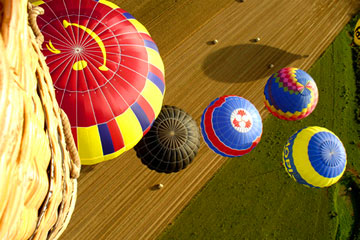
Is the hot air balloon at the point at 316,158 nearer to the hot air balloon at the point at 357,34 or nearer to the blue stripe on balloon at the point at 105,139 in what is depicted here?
the hot air balloon at the point at 357,34

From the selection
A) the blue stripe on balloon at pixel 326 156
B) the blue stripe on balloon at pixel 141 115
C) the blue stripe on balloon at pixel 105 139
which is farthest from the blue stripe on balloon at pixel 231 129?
the blue stripe on balloon at pixel 105 139

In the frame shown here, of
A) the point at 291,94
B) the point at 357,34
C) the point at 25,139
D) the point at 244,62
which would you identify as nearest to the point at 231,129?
the point at 291,94

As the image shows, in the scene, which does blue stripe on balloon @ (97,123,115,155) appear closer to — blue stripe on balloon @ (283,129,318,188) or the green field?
the green field

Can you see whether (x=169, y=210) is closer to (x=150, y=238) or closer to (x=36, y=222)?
Answer: (x=150, y=238)

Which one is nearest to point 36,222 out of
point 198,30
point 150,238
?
point 150,238

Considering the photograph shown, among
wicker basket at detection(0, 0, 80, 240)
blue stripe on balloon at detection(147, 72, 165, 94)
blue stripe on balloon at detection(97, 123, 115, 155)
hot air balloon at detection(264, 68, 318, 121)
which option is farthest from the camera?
hot air balloon at detection(264, 68, 318, 121)

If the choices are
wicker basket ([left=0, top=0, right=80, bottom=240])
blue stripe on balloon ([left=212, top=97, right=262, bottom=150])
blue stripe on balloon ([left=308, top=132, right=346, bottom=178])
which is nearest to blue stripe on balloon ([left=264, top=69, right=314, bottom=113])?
blue stripe on balloon ([left=212, top=97, right=262, bottom=150])
